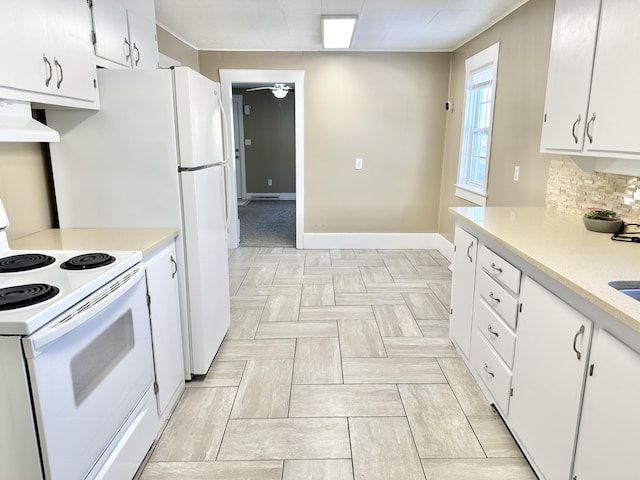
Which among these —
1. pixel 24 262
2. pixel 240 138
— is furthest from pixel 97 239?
pixel 240 138

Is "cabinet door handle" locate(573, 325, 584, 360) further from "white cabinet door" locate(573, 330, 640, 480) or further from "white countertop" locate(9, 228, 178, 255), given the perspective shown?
"white countertop" locate(9, 228, 178, 255)

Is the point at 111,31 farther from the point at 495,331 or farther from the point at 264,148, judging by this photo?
the point at 264,148

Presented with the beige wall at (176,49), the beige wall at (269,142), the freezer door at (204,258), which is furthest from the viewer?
the beige wall at (269,142)

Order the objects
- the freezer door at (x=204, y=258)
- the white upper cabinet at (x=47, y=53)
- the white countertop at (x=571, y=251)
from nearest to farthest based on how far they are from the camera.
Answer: the white countertop at (x=571, y=251) < the white upper cabinet at (x=47, y=53) < the freezer door at (x=204, y=258)

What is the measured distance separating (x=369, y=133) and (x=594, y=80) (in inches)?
129

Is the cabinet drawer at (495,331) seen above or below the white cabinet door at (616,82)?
below

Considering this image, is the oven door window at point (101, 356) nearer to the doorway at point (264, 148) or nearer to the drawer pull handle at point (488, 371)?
the drawer pull handle at point (488, 371)

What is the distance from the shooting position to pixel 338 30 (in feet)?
12.4

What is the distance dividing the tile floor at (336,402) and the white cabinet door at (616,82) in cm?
139

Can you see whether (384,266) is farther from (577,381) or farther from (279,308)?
(577,381)

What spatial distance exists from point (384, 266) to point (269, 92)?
575 cm

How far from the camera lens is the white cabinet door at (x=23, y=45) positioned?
57.1 inches

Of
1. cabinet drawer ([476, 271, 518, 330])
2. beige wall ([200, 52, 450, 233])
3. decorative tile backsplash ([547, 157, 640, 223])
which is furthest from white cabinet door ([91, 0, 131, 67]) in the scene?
beige wall ([200, 52, 450, 233])

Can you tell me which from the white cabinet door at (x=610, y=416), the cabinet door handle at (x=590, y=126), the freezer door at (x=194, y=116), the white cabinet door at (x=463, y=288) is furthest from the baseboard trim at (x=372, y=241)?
the white cabinet door at (x=610, y=416)
